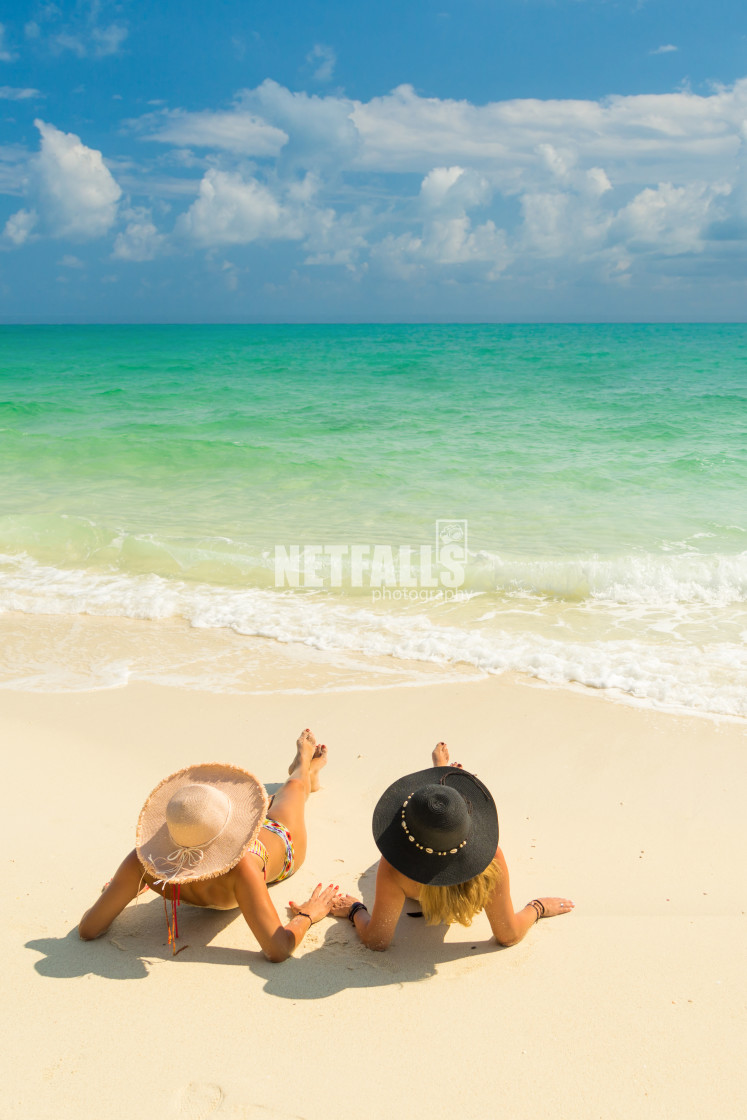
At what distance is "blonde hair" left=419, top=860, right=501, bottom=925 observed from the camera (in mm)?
2838

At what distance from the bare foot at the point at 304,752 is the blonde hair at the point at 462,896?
144 centimetres

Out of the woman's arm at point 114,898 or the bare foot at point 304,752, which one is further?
the bare foot at point 304,752

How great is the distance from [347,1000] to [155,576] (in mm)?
6262

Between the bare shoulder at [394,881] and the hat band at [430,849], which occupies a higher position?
the hat band at [430,849]

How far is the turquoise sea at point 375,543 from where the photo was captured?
240 inches

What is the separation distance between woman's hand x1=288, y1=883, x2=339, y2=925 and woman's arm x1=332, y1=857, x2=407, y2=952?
19cm

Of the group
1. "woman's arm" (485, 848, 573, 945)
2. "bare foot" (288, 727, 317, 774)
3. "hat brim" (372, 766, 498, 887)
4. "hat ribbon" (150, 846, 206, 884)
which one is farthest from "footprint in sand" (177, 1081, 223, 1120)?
"bare foot" (288, 727, 317, 774)

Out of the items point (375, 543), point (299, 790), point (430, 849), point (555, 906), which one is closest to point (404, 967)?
point (430, 849)

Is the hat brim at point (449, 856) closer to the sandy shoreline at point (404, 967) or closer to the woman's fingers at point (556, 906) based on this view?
the sandy shoreline at point (404, 967)

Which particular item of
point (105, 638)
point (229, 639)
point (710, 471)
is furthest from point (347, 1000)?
point (710, 471)

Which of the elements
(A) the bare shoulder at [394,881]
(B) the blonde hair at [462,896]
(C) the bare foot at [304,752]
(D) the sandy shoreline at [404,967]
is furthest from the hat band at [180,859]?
(C) the bare foot at [304,752]

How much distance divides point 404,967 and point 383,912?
23 cm

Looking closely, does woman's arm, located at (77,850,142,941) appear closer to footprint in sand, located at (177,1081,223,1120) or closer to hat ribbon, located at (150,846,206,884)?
hat ribbon, located at (150,846,206,884)

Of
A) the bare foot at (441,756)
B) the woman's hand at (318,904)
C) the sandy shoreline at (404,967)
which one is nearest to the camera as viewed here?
the sandy shoreline at (404,967)
